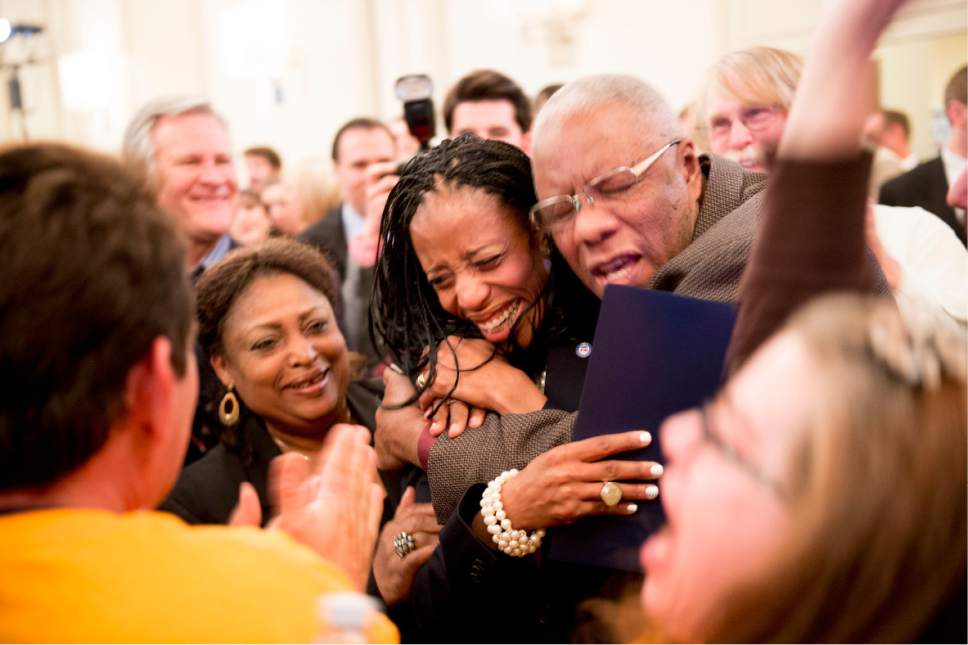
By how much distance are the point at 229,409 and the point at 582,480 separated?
1.18m

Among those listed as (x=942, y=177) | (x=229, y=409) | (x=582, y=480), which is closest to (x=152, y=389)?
(x=582, y=480)

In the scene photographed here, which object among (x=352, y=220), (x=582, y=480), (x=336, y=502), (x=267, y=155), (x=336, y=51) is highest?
(x=336, y=51)

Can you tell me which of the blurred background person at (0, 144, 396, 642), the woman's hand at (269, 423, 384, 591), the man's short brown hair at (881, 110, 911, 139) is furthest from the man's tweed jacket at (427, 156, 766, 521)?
the man's short brown hair at (881, 110, 911, 139)

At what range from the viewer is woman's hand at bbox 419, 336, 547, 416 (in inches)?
79.0

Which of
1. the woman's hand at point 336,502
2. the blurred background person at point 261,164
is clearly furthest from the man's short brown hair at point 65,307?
the blurred background person at point 261,164

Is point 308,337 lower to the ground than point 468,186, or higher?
lower

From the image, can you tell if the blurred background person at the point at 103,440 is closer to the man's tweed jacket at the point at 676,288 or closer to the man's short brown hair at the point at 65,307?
the man's short brown hair at the point at 65,307

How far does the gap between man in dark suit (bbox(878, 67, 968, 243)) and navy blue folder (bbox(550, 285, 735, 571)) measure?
279 centimetres

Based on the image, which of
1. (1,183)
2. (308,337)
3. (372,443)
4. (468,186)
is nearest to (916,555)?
(1,183)

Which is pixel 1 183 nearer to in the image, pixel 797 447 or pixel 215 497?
pixel 797 447

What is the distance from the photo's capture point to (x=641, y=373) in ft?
5.37

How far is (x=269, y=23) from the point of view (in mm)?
8711

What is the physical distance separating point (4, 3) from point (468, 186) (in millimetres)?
A: 8676

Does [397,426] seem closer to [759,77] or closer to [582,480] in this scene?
[582,480]
